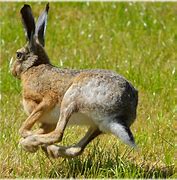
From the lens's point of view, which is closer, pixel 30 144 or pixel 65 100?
pixel 65 100

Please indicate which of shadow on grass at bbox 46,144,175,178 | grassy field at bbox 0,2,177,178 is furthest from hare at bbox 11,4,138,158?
grassy field at bbox 0,2,177,178

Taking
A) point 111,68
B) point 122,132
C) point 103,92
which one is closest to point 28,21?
point 103,92

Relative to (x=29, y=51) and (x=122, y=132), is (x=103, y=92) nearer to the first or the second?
(x=122, y=132)

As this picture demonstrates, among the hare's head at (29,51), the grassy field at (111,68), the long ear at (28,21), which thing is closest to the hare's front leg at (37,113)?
the grassy field at (111,68)

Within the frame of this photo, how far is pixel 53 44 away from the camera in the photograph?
1039 centimetres

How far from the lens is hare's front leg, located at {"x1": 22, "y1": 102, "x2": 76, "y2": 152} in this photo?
586 centimetres

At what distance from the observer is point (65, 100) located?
5.91m

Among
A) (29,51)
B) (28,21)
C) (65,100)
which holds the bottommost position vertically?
(65,100)

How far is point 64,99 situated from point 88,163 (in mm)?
734

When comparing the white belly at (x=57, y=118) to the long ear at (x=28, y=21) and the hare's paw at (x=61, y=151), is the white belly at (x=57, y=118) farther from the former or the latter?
the long ear at (x=28, y=21)

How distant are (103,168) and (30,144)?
0.66m

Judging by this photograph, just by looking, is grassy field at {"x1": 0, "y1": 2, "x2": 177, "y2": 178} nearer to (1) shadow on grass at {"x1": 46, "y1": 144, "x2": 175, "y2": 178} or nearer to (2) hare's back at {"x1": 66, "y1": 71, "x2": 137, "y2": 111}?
(1) shadow on grass at {"x1": 46, "y1": 144, "x2": 175, "y2": 178}

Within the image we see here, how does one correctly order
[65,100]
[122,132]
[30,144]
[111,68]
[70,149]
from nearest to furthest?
[122,132]
[65,100]
[30,144]
[70,149]
[111,68]

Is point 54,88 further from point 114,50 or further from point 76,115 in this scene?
point 114,50
